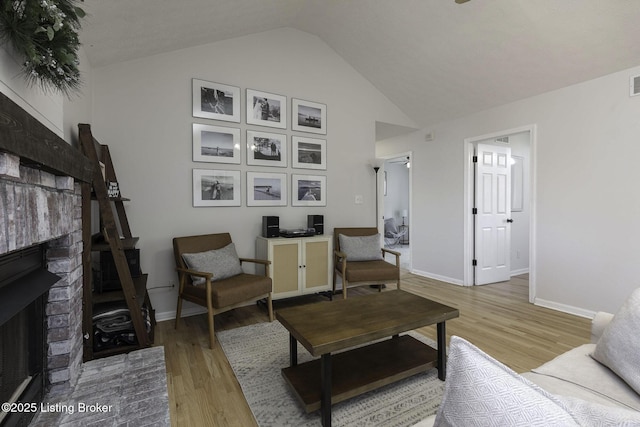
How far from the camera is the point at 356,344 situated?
1575 millimetres

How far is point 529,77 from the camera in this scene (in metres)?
3.18

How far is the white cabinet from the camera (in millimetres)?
3209

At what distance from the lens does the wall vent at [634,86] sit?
2.68 meters

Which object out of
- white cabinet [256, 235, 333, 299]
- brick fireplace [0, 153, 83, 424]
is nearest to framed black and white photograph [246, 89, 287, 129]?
white cabinet [256, 235, 333, 299]

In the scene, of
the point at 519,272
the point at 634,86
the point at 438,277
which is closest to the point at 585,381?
the point at 634,86

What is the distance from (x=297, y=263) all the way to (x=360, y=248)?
2.80 feet

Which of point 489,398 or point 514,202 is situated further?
point 514,202

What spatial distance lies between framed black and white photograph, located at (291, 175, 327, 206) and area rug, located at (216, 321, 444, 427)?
188cm

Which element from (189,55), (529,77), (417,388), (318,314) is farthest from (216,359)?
(529,77)

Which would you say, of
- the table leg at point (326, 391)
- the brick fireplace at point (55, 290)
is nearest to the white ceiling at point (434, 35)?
the brick fireplace at point (55, 290)

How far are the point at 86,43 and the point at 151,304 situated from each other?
2283 millimetres

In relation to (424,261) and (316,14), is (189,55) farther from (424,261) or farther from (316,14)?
(424,261)

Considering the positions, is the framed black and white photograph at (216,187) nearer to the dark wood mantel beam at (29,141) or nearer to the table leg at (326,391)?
the dark wood mantel beam at (29,141)

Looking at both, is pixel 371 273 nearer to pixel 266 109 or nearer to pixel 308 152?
pixel 308 152
